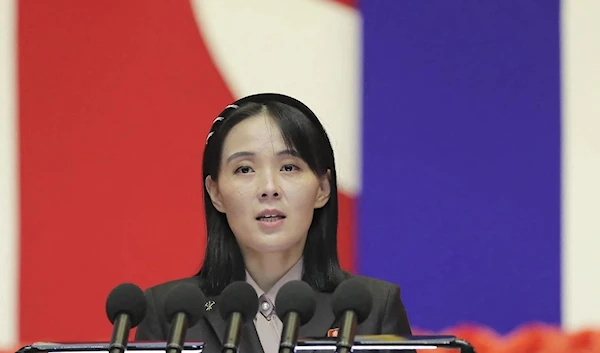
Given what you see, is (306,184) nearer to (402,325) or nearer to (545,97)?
(402,325)

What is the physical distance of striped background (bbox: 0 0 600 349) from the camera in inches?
119

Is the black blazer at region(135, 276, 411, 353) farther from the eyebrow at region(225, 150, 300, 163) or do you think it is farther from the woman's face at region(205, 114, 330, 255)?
the eyebrow at region(225, 150, 300, 163)

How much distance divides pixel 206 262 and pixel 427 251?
3.50ft

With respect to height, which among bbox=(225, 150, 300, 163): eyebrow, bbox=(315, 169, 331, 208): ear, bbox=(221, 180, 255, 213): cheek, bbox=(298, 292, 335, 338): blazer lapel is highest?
bbox=(225, 150, 300, 163): eyebrow

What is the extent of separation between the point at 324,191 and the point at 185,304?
0.63 m

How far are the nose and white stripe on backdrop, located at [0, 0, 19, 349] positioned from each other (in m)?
1.25

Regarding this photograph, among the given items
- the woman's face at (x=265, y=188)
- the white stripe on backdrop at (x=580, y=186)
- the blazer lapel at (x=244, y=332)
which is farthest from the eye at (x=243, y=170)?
the white stripe on backdrop at (x=580, y=186)

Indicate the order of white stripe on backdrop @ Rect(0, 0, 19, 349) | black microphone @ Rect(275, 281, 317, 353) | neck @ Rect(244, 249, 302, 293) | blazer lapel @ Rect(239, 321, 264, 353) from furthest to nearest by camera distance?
1. white stripe on backdrop @ Rect(0, 0, 19, 349)
2. neck @ Rect(244, 249, 302, 293)
3. blazer lapel @ Rect(239, 321, 264, 353)
4. black microphone @ Rect(275, 281, 317, 353)

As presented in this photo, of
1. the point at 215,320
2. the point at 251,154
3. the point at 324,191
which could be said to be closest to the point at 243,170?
the point at 251,154

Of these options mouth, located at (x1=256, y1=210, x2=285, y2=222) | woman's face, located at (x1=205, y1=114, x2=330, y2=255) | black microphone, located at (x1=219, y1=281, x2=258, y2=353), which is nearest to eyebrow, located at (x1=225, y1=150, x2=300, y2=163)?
woman's face, located at (x1=205, y1=114, x2=330, y2=255)

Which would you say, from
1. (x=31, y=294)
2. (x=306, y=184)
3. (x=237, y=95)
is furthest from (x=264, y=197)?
(x=31, y=294)

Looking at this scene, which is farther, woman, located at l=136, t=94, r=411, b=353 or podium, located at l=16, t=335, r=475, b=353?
woman, located at l=136, t=94, r=411, b=353

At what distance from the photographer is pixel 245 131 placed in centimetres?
201

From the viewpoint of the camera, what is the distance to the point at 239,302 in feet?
4.88
